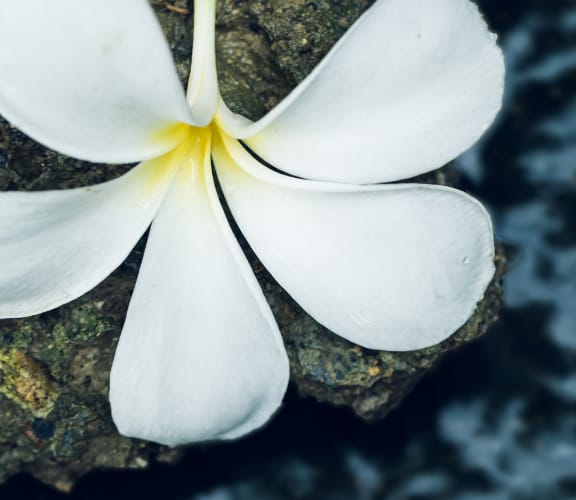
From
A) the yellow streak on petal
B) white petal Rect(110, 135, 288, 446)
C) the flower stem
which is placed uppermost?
the flower stem

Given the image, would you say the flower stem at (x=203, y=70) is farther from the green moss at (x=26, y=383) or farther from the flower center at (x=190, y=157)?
the green moss at (x=26, y=383)

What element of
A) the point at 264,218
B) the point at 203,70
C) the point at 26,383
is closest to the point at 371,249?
the point at 264,218

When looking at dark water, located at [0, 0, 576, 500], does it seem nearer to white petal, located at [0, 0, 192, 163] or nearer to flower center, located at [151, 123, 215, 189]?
flower center, located at [151, 123, 215, 189]

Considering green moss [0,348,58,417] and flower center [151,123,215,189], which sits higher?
flower center [151,123,215,189]

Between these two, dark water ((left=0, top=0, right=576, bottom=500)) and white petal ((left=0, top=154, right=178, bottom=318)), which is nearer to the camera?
white petal ((left=0, top=154, right=178, bottom=318))

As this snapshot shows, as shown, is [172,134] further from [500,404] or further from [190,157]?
[500,404]

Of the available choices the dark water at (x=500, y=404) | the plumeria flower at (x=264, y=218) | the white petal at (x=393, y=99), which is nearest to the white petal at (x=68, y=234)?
the plumeria flower at (x=264, y=218)

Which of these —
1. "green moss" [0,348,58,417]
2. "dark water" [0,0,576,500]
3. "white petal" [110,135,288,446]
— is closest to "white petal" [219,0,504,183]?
"white petal" [110,135,288,446]
